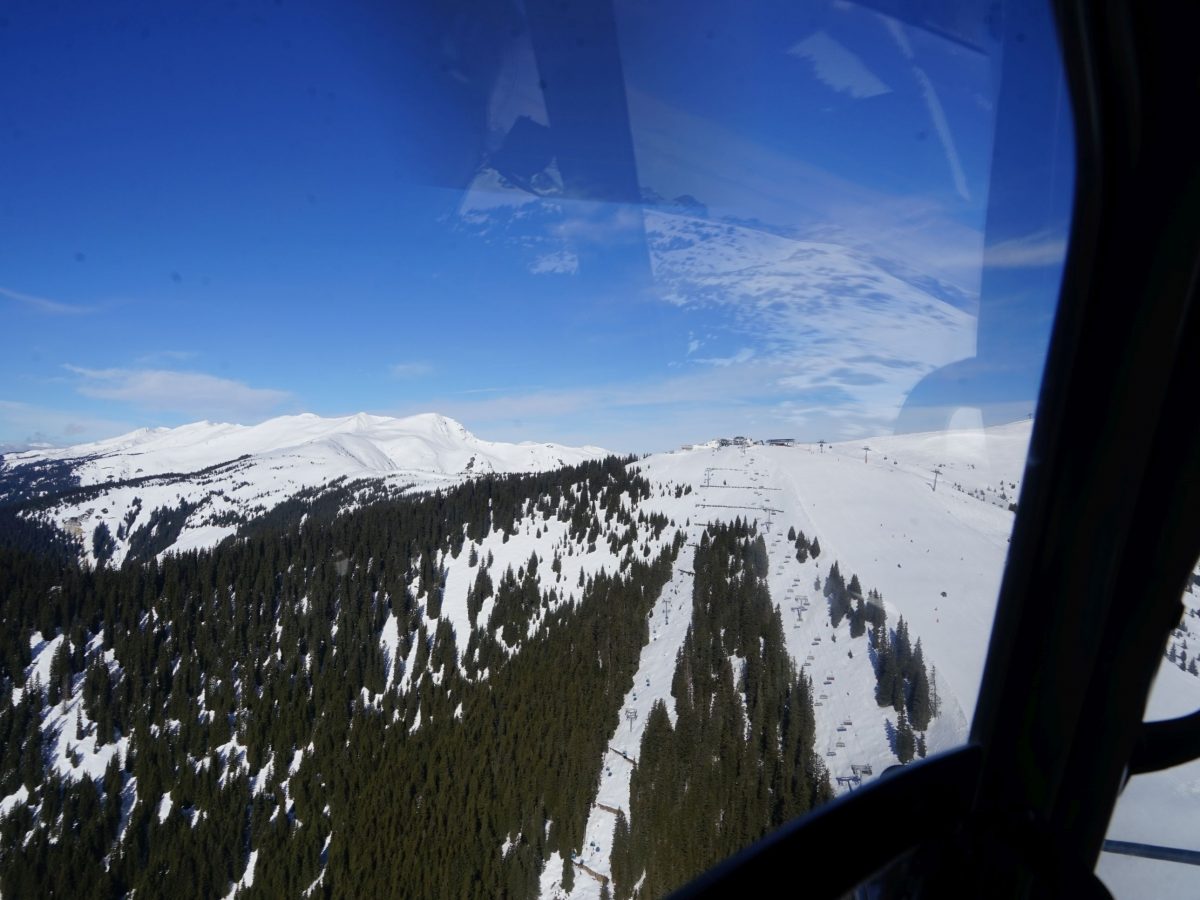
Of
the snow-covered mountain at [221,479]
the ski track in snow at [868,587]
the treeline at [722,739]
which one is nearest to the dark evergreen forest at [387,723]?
the treeline at [722,739]

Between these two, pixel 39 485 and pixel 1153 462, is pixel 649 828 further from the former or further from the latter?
pixel 39 485

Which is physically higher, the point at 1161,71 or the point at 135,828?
the point at 1161,71

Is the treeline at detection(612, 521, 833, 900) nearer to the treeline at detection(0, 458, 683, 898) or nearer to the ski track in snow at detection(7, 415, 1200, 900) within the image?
Answer: the ski track in snow at detection(7, 415, 1200, 900)

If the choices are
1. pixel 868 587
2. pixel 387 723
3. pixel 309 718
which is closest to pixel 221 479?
pixel 309 718

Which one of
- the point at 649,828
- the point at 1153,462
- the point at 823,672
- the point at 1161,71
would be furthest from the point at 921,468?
the point at 649,828

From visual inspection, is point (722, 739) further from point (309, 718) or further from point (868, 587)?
point (309, 718)

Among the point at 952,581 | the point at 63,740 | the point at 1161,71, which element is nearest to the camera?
the point at 1161,71

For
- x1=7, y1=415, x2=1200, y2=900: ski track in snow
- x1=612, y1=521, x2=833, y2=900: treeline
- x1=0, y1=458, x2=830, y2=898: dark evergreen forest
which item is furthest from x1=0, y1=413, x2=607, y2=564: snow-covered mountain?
x1=612, y1=521, x2=833, y2=900: treeline

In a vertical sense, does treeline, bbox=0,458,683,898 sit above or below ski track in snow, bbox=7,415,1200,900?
below
